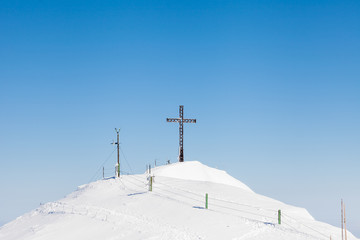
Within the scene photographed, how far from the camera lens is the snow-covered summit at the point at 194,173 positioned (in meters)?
49.8

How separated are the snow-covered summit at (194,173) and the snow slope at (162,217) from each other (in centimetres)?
576

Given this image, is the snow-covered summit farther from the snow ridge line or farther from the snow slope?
the snow ridge line

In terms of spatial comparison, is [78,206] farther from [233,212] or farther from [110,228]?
[233,212]

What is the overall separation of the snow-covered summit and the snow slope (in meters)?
5.76

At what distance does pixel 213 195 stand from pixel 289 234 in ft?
35.7

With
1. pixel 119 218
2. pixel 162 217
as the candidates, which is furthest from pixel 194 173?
pixel 119 218

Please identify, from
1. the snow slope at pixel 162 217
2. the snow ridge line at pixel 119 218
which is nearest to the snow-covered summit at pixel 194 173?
the snow slope at pixel 162 217

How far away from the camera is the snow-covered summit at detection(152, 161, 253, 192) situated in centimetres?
4975

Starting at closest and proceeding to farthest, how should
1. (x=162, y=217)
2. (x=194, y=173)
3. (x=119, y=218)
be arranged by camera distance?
1. (x=119, y=218)
2. (x=162, y=217)
3. (x=194, y=173)

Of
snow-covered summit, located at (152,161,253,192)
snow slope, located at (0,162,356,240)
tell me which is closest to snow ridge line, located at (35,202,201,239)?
snow slope, located at (0,162,356,240)

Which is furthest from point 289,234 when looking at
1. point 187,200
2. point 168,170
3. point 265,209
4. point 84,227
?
point 168,170

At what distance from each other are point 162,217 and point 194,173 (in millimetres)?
20386

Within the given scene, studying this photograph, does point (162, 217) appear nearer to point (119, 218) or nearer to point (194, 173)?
point (119, 218)

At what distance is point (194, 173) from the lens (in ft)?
167
